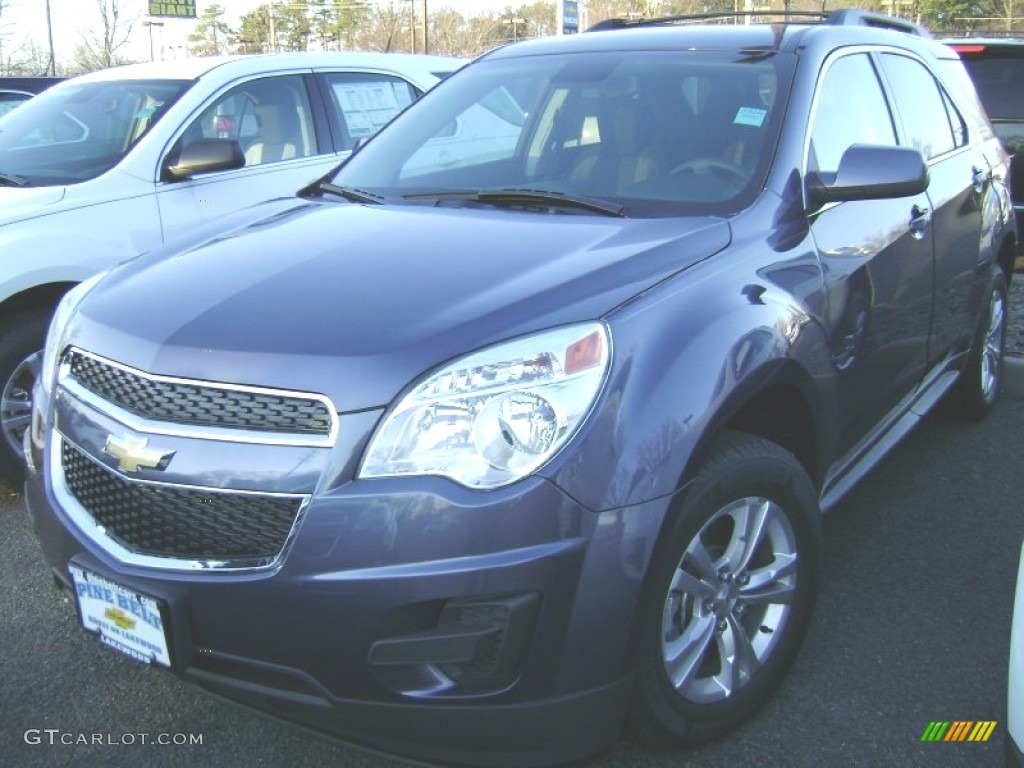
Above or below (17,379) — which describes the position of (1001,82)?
above

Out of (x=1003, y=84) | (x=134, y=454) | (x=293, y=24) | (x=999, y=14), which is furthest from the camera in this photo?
(x=293, y=24)

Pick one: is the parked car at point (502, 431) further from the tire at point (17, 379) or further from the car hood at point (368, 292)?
the tire at point (17, 379)

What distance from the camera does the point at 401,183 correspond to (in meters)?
3.36

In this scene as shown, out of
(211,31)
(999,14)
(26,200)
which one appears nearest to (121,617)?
(26,200)

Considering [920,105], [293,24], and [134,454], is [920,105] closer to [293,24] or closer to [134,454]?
[134,454]

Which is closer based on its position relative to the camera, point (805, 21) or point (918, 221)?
point (918, 221)

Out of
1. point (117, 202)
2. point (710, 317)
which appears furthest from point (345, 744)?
point (117, 202)

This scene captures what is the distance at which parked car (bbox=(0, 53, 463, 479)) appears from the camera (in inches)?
156

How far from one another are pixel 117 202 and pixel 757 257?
2942 mm

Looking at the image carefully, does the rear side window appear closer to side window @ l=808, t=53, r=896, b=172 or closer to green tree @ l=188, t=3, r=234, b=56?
side window @ l=808, t=53, r=896, b=172

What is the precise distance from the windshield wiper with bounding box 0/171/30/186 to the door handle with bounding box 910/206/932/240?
11.7 ft

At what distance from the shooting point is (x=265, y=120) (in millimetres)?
5223

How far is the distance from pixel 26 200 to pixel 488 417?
9.57ft

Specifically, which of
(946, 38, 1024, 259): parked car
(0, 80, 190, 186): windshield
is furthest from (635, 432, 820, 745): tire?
(946, 38, 1024, 259): parked car
